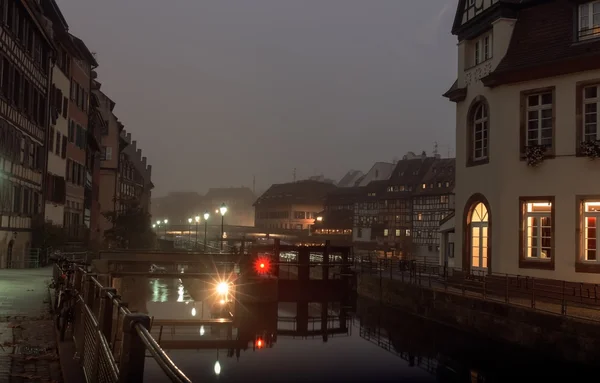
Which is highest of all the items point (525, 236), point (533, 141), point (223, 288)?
point (533, 141)

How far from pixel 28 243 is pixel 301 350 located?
15.3 metres

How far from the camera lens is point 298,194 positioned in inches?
5177

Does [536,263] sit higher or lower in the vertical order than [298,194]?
lower

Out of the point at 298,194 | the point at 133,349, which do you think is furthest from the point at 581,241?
the point at 298,194

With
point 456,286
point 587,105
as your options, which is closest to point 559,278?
point 456,286

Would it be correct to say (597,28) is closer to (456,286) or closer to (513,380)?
(456,286)

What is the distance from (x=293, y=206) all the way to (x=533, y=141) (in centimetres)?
10553

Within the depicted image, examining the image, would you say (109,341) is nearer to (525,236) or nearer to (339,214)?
Result: (525,236)

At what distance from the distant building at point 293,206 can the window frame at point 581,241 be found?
337 ft

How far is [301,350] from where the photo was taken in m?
23.8

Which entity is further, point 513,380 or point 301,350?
point 301,350

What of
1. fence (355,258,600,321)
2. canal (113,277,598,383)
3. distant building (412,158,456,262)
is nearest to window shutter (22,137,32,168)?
canal (113,277,598,383)

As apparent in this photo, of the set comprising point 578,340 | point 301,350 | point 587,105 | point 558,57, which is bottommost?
point 301,350

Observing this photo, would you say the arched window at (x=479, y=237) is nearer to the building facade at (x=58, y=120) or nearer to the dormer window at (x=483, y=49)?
the dormer window at (x=483, y=49)
